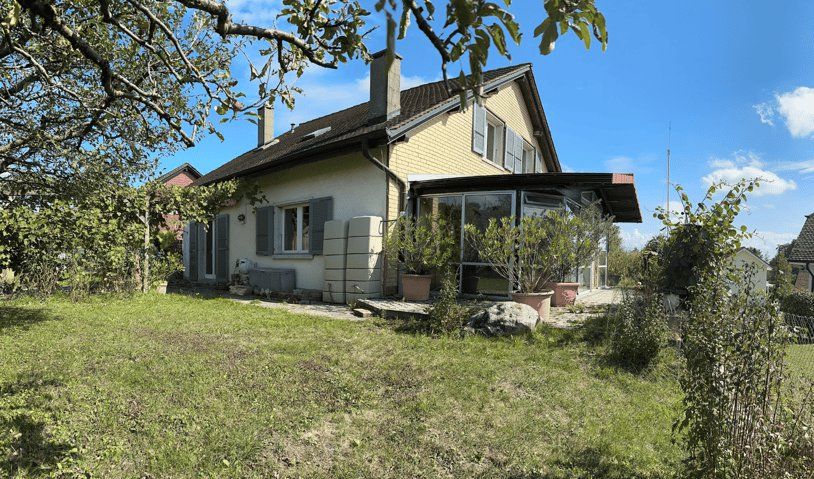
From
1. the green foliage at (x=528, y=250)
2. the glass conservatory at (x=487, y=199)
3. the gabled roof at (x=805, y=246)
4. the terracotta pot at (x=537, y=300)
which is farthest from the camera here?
the gabled roof at (x=805, y=246)

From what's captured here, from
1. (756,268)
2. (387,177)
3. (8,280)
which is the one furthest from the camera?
(387,177)

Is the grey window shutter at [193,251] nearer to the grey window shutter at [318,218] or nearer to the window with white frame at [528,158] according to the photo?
the grey window shutter at [318,218]

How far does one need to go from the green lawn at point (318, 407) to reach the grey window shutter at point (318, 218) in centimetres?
463

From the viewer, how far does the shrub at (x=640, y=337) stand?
5.27 m

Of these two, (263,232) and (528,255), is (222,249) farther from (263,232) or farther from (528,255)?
(528,255)

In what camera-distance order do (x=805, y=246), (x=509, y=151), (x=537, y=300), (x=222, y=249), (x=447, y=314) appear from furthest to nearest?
(x=805, y=246) → (x=509, y=151) → (x=222, y=249) → (x=537, y=300) → (x=447, y=314)

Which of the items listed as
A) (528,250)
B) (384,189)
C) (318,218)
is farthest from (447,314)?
(318,218)

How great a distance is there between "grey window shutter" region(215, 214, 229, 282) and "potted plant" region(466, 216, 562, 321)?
29.3 feet

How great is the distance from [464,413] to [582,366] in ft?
7.12

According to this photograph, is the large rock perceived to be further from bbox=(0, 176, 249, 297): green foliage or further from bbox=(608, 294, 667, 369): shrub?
bbox=(0, 176, 249, 297): green foliage

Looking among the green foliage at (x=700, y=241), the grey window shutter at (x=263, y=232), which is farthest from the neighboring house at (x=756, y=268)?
the grey window shutter at (x=263, y=232)

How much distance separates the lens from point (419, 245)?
29.4 feet

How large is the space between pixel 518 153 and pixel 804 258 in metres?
19.6

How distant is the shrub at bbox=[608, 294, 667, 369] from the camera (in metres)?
5.27
